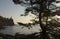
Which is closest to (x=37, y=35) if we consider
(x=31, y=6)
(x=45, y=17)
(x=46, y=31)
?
(x=46, y=31)

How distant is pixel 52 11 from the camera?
27.4 ft

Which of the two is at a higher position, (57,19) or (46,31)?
(57,19)

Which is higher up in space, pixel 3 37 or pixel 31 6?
pixel 31 6

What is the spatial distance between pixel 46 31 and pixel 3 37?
239 centimetres

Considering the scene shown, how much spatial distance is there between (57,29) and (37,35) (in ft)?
3.57

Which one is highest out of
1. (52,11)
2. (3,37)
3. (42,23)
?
(52,11)

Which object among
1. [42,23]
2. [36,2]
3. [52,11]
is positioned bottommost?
[42,23]

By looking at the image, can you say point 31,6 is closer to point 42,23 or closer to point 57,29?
point 42,23

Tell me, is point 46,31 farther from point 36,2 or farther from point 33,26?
point 36,2

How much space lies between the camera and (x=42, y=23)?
8195mm

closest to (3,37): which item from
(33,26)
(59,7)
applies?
(33,26)

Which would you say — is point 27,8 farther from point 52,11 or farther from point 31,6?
point 52,11

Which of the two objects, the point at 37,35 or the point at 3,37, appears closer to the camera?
the point at 37,35

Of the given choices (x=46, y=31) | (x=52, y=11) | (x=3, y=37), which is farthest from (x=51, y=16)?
(x=3, y=37)
